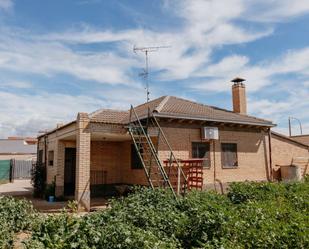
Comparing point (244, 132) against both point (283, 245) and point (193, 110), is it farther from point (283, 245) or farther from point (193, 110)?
point (283, 245)

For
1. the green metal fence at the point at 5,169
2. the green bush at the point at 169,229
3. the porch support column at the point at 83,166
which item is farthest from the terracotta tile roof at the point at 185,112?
the green metal fence at the point at 5,169

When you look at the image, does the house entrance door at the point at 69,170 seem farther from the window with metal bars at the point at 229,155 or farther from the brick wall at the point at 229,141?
the window with metal bars at the point at 229,155

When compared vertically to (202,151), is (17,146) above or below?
above

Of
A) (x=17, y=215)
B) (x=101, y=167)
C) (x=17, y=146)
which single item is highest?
(x=17, y=146)

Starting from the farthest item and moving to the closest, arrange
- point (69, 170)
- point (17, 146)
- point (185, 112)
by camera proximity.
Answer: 1. point (17, 146)
2. point (69, 170)
3. point (185, 112)

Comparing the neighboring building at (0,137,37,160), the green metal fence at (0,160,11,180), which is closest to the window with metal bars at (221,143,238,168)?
the green metal fence at (0,160,11,180)

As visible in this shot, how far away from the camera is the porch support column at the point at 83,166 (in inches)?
442

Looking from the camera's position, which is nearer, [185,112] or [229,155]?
[185,112]

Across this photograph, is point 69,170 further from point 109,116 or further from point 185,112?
point 185,112

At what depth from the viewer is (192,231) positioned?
4984 mm

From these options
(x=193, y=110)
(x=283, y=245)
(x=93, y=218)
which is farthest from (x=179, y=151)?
(x=283, y=245)

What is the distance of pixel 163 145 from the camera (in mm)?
12609

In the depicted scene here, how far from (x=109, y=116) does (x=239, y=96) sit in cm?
823

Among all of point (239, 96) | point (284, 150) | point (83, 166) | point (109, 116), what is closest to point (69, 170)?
point (109, 116)
